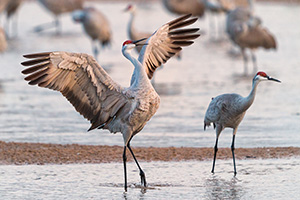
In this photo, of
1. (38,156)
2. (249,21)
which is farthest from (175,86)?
(38,156)

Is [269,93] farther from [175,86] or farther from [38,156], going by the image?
[38,156]

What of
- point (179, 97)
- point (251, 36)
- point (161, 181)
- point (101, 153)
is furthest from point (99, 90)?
point (251, 36)

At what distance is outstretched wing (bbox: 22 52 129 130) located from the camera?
23.9 ft

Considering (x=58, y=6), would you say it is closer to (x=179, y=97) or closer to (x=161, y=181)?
(x=179, y=97)

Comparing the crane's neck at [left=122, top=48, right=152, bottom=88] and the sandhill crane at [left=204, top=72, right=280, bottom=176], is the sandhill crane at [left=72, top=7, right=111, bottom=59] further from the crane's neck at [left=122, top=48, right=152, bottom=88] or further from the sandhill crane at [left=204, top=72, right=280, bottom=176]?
the crane's neck at [left=122, top=48, right=152, bottom=88]

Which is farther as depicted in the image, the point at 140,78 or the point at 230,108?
the point at 230,108

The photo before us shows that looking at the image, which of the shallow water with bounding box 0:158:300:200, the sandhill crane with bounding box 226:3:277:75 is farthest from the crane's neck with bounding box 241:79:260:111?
the sandhill crane with bounding box 226:3:277:75

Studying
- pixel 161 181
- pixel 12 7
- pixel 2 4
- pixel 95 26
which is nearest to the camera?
pixel 161 181

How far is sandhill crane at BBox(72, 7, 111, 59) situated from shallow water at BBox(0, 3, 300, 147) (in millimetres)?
534

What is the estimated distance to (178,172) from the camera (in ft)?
Answer: 26.0

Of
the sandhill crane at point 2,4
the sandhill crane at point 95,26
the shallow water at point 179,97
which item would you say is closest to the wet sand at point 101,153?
the shallow water at point 179,97

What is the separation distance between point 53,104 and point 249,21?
738cm

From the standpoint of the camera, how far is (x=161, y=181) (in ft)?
24.9

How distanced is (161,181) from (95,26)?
11686 mm
